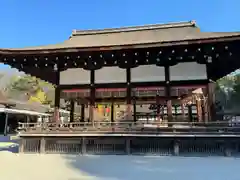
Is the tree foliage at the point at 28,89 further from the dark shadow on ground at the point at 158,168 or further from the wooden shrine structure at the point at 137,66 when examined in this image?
the dark shadow on ground at the point at 158,168

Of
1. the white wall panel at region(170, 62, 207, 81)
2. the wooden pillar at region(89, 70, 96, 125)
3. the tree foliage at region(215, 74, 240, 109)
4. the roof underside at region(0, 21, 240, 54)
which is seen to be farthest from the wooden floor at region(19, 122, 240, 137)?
the tree foliage at region(215, 74, 240, 109)

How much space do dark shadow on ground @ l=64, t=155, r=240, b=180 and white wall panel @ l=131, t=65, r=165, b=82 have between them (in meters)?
3.07

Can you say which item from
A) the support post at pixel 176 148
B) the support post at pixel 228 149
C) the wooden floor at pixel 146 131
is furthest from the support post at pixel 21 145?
the support post at pixel 228 149

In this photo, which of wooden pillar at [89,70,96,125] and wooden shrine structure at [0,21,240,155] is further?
wooden pillar at [89,70,96,125]

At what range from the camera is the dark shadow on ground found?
15.6 ft

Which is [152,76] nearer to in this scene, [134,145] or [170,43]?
[170,43]

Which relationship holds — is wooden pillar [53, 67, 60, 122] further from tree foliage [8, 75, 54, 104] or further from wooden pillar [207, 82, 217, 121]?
tree foliage [8, 75, 54, 104]

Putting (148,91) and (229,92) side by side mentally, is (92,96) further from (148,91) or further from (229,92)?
(229,92)

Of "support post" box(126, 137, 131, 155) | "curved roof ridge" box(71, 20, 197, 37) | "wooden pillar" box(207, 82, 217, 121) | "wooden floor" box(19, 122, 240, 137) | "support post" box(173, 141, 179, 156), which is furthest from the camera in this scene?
"curved roof ridge" box(71, 20, 197, 37)

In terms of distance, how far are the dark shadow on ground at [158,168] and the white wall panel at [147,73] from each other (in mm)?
3072

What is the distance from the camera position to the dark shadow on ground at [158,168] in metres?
4.76

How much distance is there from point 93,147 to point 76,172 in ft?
9.87

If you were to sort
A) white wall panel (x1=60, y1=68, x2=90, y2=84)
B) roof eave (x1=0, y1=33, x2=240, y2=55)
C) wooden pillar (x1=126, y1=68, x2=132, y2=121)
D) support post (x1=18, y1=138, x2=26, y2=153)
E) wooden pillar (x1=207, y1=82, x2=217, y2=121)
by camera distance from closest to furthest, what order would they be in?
1. roof eave (x1=0, y1=33, x2=240, y2=55)
2. wooden pillar (x1=207, y1=82, x2=217, y2=121)
3. support post (x1=18, y1=138, x2=26, y2=153)
4. wooden pillar (x1=126, y1=68, x2=132, y2=121)
5. white wall panel (x1=60, y1=68, x2=90, y2=84)

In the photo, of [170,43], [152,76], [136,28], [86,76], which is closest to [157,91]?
[152,76]
